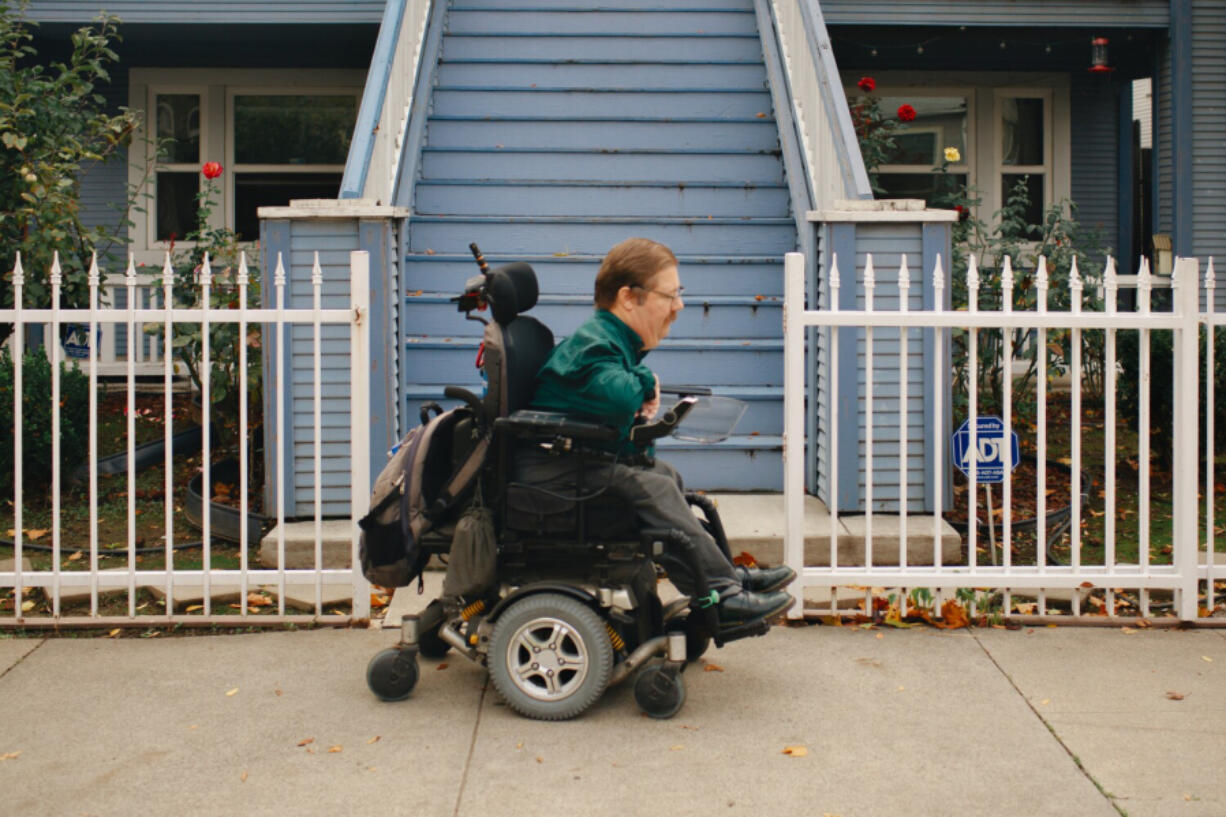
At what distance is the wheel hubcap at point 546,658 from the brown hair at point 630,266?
106 centimetres

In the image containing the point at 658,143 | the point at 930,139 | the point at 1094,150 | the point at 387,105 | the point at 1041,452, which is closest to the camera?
the point at 1041,452

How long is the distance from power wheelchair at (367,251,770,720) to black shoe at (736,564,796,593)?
0.30 m

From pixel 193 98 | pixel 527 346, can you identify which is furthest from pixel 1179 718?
pixel 193 98

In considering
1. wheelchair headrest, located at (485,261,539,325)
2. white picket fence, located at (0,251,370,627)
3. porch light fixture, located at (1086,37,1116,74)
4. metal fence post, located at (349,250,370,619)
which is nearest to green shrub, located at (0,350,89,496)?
white picket fence, located at (0,251,370,627)

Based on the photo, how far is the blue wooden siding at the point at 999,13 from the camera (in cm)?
1143

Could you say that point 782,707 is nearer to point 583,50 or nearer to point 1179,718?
point 1179,718

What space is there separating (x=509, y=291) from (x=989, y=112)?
9876mm

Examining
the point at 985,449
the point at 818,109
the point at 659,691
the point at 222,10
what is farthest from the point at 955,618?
the point at 222,10

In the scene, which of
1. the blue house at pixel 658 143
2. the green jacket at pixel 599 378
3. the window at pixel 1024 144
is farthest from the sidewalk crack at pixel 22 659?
the window at pixel 1024 144

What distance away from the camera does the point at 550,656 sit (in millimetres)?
4258

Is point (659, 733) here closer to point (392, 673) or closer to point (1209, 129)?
point (392, 673)

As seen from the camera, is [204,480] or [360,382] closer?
[360,382]

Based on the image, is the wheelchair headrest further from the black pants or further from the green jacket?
the black pants

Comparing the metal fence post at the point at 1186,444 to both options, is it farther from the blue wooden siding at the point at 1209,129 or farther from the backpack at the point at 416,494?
the blue wooden siding at the point at 1209,129
